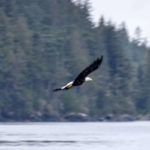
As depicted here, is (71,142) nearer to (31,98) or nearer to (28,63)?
(31,98)

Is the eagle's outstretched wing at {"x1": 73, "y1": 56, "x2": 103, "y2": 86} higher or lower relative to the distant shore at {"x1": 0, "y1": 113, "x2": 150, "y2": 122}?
higher

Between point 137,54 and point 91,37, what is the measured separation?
63835 millimetres

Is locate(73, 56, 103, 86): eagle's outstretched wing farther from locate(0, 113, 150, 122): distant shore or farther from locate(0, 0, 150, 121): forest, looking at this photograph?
locate(0, 0, 150, 121): forest

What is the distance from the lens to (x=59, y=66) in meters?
117

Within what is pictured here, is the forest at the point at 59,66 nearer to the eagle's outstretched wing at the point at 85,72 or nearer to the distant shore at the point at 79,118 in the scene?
the distant shore at the point at 79,118

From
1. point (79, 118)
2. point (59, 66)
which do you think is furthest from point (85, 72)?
point (59, 66)

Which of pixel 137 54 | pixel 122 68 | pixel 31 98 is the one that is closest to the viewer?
pixel 31 98

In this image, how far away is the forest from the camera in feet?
352

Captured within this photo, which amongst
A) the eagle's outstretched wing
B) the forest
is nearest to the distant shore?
the forest

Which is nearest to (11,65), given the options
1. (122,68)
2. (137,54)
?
(122,68)

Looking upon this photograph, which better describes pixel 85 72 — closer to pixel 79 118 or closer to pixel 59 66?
pixel 79 118

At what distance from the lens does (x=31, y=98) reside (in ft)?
349

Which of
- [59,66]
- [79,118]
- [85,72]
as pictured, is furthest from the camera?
[59,66]

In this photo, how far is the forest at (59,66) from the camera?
352 ft
